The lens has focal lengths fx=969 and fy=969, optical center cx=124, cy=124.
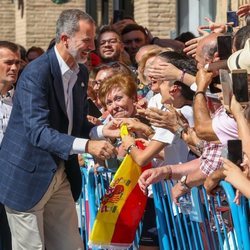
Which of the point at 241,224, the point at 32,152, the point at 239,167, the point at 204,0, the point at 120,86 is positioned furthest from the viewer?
the point at 204,0

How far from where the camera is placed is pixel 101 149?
6477 millimetres

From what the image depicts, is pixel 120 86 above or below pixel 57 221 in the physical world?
above

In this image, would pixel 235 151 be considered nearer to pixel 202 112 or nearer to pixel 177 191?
pixel 202 112

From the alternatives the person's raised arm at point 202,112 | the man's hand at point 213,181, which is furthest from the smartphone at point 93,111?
the man's hand at point 213,181

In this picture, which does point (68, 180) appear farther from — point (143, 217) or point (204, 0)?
point (204, 0)

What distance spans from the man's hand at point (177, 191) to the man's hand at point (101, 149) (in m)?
0.49

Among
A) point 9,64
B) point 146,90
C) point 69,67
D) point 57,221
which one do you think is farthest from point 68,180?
point 146,90

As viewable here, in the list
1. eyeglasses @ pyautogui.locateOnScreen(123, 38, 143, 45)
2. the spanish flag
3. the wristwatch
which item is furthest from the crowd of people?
eyeglasses @ pyautogui.locateOnScreen(123, 38, 143, 45)

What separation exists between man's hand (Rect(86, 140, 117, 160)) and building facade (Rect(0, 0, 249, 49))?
20.0ft

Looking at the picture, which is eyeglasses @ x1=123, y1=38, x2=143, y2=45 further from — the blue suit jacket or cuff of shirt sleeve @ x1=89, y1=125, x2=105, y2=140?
the blue suit jacket

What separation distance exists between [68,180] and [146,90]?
6.90 ft

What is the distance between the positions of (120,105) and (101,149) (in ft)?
4.54

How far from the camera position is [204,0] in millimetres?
14023

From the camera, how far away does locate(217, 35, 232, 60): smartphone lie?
579 centimetres
